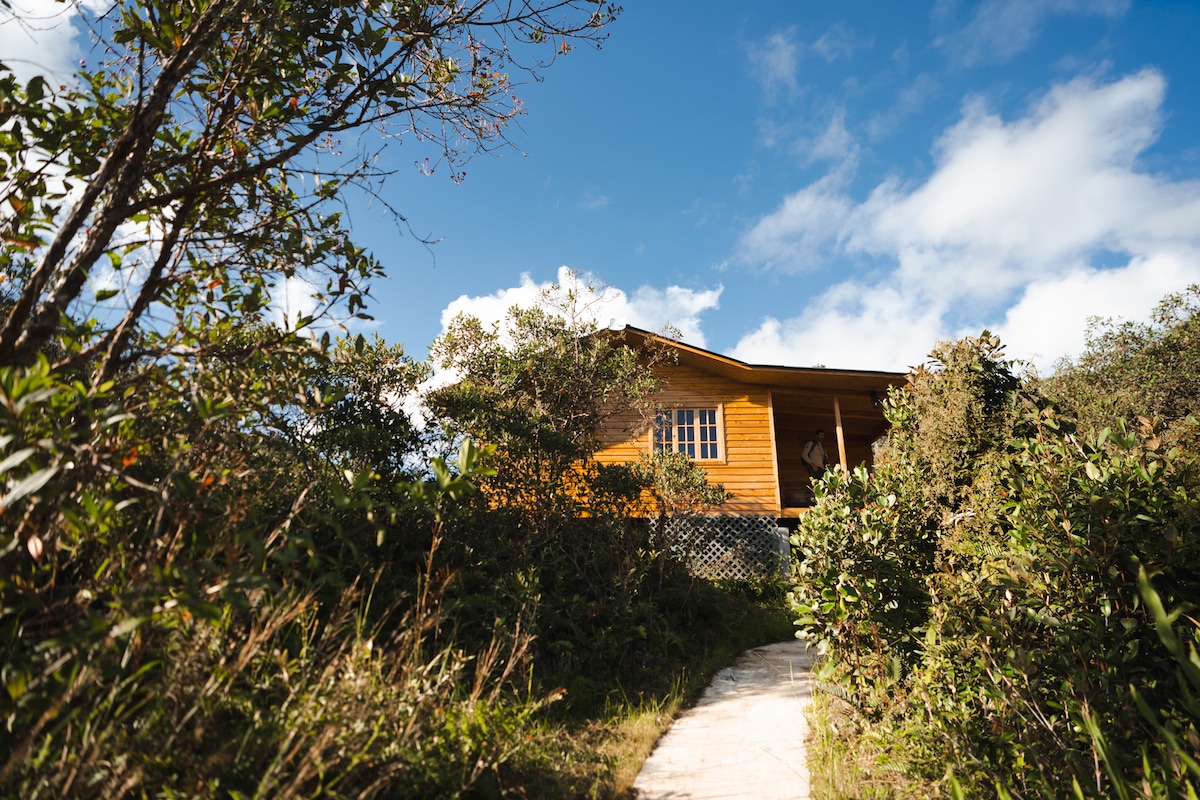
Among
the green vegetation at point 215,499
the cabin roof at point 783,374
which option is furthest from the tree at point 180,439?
the cabin roof at point 783,374

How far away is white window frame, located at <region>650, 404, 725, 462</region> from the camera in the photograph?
16125mm

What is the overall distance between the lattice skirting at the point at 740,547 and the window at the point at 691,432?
187cm

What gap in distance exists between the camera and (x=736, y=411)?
16484 mm

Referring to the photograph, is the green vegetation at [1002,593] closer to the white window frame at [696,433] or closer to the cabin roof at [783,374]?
the cabin roof at [783,374]

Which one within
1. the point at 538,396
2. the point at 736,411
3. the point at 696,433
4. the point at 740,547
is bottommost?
the point at 740,547

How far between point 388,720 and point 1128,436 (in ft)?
14.0

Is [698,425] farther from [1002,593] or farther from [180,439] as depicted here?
[180,439]

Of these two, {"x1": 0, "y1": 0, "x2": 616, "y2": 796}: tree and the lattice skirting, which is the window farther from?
{"x1": 0, "y1": 0, "x2": 616, "y2": 796}: tree

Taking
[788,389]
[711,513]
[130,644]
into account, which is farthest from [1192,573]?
[788,389]

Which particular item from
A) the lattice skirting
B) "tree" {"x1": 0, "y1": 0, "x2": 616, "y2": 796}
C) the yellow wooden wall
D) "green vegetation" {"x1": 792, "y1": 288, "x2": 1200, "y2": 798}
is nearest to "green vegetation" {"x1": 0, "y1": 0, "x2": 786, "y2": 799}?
"tree" {"x1": 0, "y1": 0, "x2": 616, "y2": 796}

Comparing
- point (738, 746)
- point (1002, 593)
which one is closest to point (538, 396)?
point (738, 746)

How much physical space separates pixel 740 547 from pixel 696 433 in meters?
3.23

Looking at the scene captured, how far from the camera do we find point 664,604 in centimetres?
877

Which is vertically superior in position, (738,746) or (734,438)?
(734,438)
